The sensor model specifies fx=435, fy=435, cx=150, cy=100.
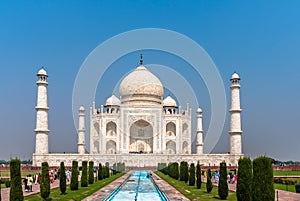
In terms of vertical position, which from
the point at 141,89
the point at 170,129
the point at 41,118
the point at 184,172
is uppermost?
the point at 141,89

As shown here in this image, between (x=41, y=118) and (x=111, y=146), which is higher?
(x=41, y=118)

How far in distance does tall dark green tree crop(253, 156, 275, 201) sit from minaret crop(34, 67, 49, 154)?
71.0ft

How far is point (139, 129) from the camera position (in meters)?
33.3

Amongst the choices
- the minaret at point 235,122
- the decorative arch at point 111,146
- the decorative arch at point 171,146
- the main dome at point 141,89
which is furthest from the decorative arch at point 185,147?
the decorative arch at point 111,146

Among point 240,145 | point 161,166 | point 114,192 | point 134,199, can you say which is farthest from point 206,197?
point 240,145

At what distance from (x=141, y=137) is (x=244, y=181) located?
77.9ft

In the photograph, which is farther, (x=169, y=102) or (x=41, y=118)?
(x=169, y=102)

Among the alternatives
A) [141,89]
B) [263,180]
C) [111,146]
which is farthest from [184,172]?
[141,89]

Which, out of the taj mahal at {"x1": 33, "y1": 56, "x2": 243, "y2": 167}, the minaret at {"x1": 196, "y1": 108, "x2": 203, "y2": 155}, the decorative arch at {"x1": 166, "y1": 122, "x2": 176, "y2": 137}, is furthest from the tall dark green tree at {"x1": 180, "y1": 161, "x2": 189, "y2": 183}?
the decorative arch at {"x1": 166, "y1": 122, "x2": 176, "y2": 137}

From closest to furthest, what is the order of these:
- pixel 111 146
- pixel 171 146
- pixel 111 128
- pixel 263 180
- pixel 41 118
Result: 1. pixel 263 180
2. pixel 41 118
3. pixel 111 146
4. pixel 171 146
5. pixel 111 128

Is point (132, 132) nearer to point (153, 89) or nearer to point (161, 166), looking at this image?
point (153, 89)

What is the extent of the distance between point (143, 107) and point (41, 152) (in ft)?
27.8

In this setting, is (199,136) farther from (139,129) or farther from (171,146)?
(139,129)

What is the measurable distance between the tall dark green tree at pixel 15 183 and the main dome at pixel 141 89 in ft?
81.7
